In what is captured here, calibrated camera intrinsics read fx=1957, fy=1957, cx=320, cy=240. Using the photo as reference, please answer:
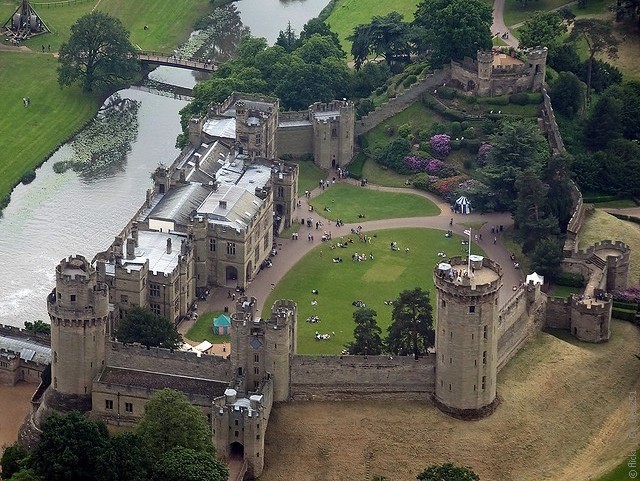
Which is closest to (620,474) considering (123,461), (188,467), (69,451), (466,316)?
(466,316)

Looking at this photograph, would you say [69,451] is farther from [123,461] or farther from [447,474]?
[447,474]

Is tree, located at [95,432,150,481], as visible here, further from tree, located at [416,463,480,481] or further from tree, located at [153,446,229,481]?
tree, located at [416,463,480,481]

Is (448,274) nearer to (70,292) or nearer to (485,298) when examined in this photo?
(485,298)

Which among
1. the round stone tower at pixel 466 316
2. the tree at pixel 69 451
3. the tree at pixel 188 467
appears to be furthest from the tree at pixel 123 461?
the round stone tower at pixel 466 316

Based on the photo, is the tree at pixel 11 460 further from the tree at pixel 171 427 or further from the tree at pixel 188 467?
the tree at pixel 188 467

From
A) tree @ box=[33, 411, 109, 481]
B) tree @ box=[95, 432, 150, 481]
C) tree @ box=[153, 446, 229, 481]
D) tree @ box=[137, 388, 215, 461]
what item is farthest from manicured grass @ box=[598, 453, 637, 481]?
tree @ box=[33, 411, 109, 481]

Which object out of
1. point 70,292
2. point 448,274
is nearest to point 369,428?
point 448,274
